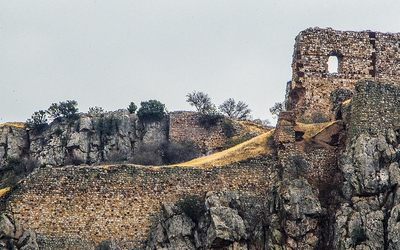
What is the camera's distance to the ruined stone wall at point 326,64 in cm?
5550

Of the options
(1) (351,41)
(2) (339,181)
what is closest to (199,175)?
(2) (339,181)

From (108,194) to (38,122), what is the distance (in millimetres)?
17015

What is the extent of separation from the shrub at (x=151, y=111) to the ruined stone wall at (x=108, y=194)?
1459 centimetres

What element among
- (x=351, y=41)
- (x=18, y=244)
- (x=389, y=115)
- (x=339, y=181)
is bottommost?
(x=18, y=244)

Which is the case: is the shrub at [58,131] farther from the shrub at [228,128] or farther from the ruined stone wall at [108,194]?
the ruined stone wall at [108,194]

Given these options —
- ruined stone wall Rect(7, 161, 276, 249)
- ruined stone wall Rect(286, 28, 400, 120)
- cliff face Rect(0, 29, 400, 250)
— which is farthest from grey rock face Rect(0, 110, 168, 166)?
cliff face Rect(0, 29, 400, 250)

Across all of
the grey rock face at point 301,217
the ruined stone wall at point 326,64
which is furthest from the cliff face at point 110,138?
the grey rock face at point 301,217

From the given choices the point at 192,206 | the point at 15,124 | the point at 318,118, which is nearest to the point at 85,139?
the point at 15,124

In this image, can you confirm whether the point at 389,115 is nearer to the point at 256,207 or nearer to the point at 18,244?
the point at 256,207

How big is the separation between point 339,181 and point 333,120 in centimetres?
404

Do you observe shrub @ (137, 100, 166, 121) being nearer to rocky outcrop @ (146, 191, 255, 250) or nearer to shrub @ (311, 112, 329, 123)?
shrub @ (311, 112, 329, 123)

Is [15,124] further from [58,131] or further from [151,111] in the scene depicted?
[151,111]

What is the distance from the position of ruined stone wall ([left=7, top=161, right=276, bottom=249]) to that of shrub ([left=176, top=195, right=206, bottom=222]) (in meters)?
0.31

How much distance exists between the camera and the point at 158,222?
48406 mm
